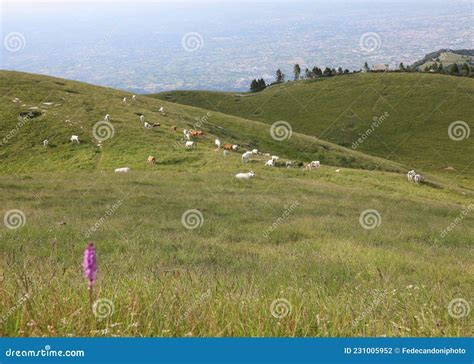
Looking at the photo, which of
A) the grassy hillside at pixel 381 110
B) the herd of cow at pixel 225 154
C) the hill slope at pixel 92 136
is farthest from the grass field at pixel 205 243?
the grassy hillside at pixel 381 110

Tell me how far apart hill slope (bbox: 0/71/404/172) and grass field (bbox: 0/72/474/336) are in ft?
0.83

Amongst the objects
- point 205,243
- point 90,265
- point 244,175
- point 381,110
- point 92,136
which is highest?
point 90,265

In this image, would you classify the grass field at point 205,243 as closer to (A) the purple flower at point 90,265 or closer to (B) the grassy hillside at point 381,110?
(A) the purple flower at point 90,265

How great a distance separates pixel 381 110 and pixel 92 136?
81535 millimetres

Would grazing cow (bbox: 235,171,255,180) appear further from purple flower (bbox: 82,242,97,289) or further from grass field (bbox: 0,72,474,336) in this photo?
purple flower (bbox: 82,242,97,289)

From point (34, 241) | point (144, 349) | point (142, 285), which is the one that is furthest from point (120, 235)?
point (144, 349)

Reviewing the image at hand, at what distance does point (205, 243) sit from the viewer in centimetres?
1288

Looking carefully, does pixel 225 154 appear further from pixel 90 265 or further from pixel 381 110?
pixel 381 110

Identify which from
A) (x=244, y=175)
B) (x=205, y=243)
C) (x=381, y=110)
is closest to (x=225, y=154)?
(x=244, y=175)

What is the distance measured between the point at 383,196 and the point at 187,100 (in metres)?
99.2

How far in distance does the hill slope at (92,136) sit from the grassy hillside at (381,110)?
29990 millimetres

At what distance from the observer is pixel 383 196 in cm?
3322

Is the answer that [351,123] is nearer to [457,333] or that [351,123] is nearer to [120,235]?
[120,235]

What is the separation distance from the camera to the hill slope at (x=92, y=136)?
41062 mm
